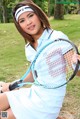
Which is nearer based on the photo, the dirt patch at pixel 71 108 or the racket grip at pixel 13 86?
the racket grip at pixel 13 86

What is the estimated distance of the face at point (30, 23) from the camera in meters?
3.66

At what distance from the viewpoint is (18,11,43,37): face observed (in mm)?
3658

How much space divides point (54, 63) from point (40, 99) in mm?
384

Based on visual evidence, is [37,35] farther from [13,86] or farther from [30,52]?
[13,86]

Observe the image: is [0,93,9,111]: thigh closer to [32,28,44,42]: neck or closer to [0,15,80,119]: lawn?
[32,28,44,42]: neck

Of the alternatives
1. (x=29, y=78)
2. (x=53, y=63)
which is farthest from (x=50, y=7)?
(x=53, y=63)

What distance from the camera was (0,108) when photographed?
145 inches

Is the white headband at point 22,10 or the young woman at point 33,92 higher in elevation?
the white headband at point 22,10

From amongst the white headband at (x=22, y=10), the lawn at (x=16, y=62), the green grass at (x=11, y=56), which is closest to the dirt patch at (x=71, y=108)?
the lawn at (x=16, y=62)

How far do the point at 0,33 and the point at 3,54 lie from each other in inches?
158

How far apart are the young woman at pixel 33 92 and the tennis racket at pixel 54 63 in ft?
0.10

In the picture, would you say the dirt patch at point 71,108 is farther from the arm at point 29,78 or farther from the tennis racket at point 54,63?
the tennis racket at point 54,63

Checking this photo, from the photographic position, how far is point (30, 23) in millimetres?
3664

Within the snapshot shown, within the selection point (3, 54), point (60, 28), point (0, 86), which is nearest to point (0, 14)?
point (60, 28)
